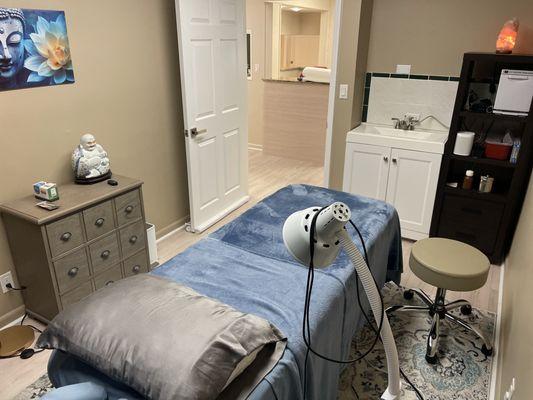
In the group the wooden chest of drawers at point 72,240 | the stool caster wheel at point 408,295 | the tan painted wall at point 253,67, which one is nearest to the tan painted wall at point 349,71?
the stool caster wheel at point 408,295

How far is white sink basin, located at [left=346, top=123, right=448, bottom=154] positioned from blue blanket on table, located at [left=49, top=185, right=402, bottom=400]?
1.02 metres

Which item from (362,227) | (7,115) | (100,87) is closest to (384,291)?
(362,227)

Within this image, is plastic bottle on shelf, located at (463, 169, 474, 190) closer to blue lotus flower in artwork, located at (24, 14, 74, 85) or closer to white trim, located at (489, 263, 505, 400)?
white trim, located at (489, 263, 505, 400)

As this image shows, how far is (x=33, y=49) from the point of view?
6.99 ft

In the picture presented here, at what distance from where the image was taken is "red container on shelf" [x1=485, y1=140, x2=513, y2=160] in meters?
2.80

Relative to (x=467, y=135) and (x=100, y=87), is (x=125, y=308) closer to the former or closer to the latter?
(x=100, y=87)

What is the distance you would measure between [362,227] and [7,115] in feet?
6.22

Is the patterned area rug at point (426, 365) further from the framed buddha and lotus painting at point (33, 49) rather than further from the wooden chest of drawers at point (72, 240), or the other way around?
the framed buddha and lotus painting at point (33, 49)

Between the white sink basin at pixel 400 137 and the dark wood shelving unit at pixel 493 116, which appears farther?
the white sink basin at pixel 400 137

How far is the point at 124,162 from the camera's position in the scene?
9.18 ft

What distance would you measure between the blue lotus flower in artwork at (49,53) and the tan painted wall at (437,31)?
2334 millimetres

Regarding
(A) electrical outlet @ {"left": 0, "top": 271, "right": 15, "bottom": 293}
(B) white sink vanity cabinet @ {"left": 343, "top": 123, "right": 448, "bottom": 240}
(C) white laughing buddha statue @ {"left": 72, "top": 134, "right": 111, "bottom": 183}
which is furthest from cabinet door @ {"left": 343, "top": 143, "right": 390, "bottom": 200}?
(A) electrical outlet @ {"left": 0, "top": 271, "right": 15, "bottom": 293}

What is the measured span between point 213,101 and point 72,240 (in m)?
1.64

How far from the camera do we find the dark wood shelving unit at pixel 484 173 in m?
2.70
